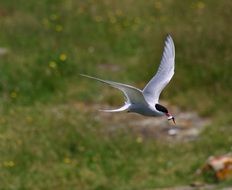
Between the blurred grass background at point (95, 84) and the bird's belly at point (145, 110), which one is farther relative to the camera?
the blurred grass background at point (95, 84)

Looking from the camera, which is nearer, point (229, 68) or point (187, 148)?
Result: point (187, 148)

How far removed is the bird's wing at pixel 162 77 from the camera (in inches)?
339

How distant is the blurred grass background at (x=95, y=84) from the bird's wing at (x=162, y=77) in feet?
7.70

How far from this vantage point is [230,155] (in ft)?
38.3

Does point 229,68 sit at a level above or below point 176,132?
above

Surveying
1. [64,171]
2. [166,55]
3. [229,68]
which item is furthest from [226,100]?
[166,55]

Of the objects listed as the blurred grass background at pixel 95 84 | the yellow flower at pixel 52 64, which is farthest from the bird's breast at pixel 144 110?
the yellow flower at pixel 52 64

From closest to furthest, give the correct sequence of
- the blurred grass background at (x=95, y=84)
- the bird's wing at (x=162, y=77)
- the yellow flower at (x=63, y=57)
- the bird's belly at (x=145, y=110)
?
the bird's belly at (x=145, y=110) < the bird's wing at (x=162, y=77) < the blurred grass background at (x=95, y=84) < the yellow flower at (x=63, y=57)

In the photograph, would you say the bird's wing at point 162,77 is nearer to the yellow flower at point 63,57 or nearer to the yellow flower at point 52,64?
the yellow flower at point 52,64

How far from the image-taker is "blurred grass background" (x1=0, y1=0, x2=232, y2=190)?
12.1 metres

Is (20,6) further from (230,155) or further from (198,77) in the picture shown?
(230,155)

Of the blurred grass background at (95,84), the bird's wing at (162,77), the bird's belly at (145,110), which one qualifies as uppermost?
the blurred grass background at (95,84)

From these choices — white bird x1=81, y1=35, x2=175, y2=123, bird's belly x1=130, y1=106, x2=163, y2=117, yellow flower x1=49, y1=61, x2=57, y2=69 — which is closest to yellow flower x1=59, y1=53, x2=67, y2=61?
yellow flower x1=49, y1=61, x2=57, y2=69

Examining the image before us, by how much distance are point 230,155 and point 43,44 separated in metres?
5.88
